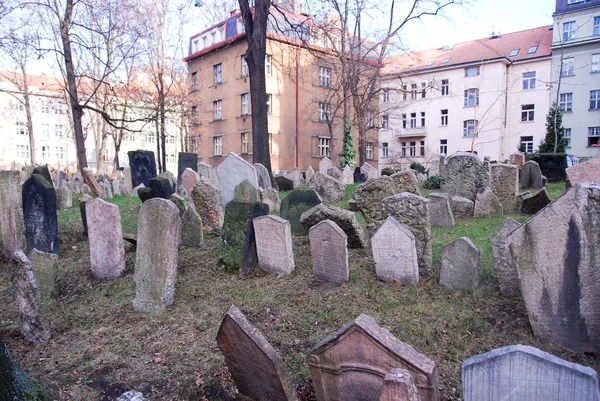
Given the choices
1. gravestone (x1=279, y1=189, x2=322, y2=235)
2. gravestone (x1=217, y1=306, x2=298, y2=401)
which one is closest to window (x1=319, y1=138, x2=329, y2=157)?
gravestone (x1=279, y1=189, x2=322, y2=235)

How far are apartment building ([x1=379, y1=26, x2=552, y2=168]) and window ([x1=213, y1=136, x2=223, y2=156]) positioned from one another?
43.7 feet

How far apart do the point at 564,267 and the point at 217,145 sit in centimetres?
3246

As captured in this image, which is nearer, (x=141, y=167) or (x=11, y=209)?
(x=11, y=209)

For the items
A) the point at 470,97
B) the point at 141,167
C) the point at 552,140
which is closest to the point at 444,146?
the point at 470,97

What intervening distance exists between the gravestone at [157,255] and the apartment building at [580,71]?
1446 inches

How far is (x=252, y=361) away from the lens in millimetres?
3020

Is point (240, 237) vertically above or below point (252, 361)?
above

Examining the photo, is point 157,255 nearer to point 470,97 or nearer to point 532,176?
point 532,176

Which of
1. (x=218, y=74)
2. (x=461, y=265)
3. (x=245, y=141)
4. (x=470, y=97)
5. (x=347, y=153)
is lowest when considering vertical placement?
(x=461, y=265)

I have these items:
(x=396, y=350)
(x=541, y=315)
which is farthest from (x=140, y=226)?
(x=541, y=315)

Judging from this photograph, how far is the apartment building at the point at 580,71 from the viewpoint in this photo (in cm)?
3325

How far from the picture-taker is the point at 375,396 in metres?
2.69

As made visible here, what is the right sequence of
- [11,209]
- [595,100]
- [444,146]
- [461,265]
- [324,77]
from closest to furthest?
[461,265], [11,209], [324,77], [595,100], [444,146]

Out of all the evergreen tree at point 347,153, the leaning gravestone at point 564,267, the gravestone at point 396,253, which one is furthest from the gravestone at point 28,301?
the evergreen tree at point 347,153
